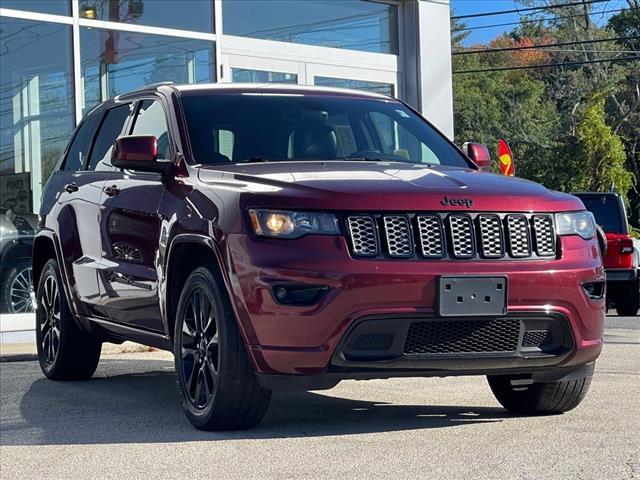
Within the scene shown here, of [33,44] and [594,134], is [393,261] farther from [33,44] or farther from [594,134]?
[594,134]

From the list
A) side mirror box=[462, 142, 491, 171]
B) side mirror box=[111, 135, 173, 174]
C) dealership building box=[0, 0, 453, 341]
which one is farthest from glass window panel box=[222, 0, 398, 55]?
side mirror box=[111, 135, 173, 174]

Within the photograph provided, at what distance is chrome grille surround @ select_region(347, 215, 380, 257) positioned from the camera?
5.83 metres

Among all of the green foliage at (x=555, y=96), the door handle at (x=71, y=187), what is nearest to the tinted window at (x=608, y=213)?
the door handle at (x=71, y=187)

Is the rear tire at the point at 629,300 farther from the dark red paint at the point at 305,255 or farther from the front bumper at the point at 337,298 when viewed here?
the front bumper at the point at 337,298

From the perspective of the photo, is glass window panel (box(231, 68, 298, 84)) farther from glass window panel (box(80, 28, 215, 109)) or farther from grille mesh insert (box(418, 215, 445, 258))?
grille mesh insert (box(418, 215, 445, 258))

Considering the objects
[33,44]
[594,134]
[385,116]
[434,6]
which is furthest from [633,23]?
[385,116]

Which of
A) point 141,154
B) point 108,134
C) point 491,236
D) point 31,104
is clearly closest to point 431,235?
point 491,236

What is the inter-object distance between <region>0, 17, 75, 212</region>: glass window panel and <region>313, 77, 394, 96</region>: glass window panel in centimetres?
351

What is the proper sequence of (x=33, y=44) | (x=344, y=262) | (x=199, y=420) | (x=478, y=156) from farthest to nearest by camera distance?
(x=33, y=44) → (x=478, y=156) → (x=199, y=420) → (x=344, y=262)

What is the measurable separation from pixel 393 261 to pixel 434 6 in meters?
11.6

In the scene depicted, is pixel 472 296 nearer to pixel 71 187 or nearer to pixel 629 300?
pixel 71 187

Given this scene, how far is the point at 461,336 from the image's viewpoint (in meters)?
5.98

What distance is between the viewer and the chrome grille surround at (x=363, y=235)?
19.1ft

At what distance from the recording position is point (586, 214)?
6500 mm
